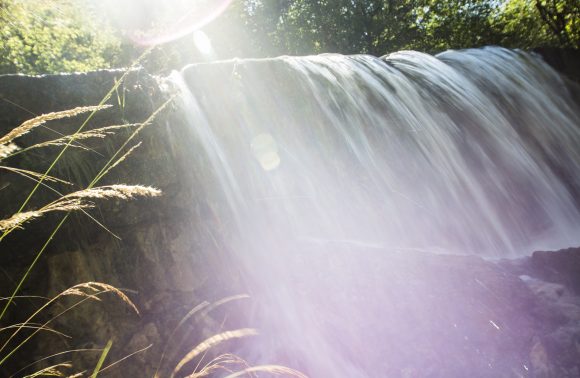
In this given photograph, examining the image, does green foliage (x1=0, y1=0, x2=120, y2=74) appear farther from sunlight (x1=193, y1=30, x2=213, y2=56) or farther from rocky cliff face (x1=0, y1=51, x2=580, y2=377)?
sunlight (x1=193, y1=30, x2=213, y2=56)

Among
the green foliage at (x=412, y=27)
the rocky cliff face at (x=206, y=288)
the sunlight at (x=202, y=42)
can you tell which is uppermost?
the sunlight at (x=202, y=42)

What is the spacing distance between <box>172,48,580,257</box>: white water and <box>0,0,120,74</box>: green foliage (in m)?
2.09

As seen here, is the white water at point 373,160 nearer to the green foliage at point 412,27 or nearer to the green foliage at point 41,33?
the green foliage at point 41,33

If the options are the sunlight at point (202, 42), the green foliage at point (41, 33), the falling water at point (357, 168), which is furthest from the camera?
the sunlight at point (202, 42)

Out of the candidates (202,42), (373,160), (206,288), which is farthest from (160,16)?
(206,288)

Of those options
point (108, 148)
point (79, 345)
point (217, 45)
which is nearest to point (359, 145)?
point (108, 148)

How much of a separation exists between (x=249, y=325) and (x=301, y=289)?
56 cm

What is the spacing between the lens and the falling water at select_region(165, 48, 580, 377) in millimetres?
3480

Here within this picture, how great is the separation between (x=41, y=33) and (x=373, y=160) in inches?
310

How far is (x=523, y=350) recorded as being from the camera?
8.06ft

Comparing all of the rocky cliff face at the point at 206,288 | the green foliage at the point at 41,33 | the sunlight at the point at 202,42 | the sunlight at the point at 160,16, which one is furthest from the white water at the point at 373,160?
the sunlight at the point at 202,42

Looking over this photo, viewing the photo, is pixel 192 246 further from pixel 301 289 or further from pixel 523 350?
pixel 523 350

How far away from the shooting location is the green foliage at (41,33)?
182 inches

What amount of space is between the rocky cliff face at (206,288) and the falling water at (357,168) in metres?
0.12
